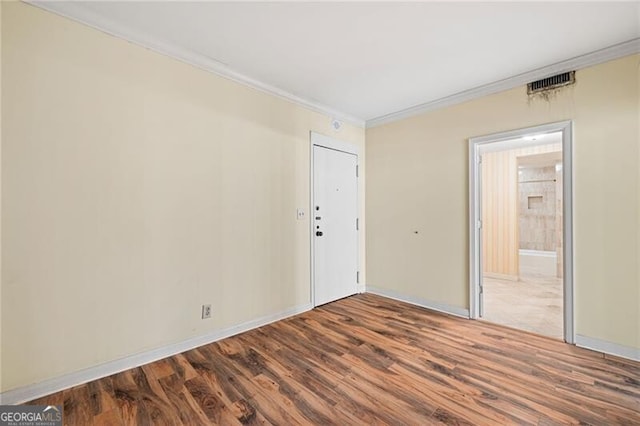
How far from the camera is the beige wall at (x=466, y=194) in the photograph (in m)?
2.30

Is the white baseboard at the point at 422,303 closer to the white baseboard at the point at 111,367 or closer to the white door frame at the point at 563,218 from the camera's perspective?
the white door frame at the point at 563,218

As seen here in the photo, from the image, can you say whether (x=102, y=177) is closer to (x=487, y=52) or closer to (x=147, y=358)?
(x=147, y=358)

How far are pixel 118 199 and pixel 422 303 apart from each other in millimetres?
3477

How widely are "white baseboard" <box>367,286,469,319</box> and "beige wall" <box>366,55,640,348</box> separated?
0.21 feet

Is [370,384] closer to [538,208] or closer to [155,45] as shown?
[155,45]

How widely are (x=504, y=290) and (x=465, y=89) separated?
3213mm

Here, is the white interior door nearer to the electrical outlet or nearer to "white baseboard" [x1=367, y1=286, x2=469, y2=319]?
"white baseboard" [x1=367, y1=286, x2=469, y2=319]

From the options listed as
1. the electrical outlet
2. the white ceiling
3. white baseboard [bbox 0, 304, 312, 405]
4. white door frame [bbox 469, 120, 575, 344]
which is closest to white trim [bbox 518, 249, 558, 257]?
white door frame [bbox 469, 120, 575, 344]

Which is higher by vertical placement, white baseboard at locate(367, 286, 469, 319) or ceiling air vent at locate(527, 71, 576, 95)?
ceiling air vent at locate(527, 71, 576, 95)

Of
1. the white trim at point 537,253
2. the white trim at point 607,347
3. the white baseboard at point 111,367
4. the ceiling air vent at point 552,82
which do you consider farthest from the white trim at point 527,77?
the white trim at point 537,253

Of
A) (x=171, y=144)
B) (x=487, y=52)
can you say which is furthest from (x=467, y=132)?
(x=171, y=144)

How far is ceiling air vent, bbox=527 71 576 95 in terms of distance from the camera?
2545 millimetres

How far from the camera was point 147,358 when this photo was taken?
2.20 m

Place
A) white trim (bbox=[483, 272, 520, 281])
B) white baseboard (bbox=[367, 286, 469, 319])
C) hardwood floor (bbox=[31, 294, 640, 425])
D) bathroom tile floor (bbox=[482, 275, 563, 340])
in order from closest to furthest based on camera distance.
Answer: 1. hardwood floor (bbox=[31, 294, 640, 425])
2. bathroom tile floor (bbox=[482, 275, 563, 340])
3. white baseboard (bbox=[367, 286, 469, 319])
4. white trim (bbox=[483, 272, 520, 281])
